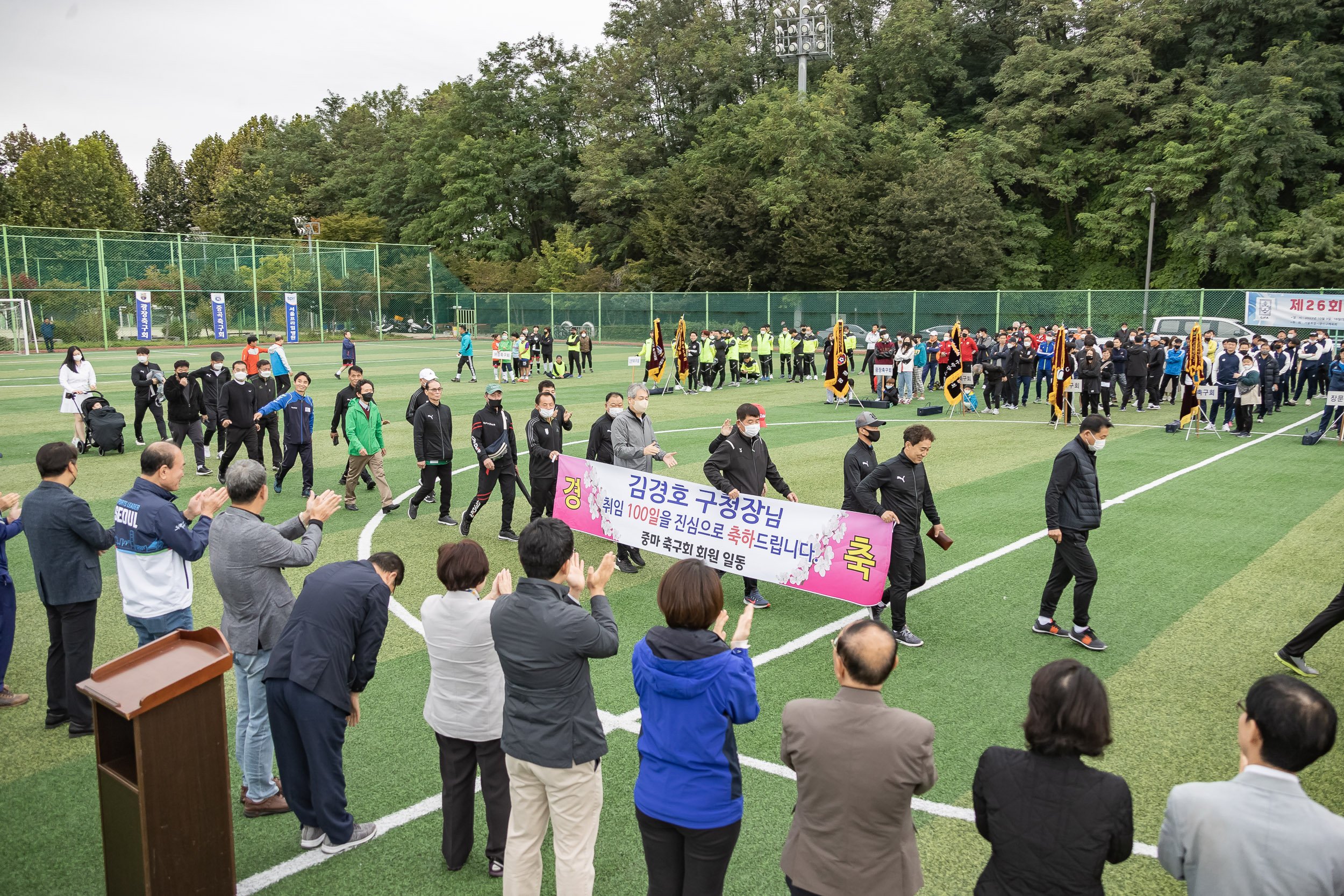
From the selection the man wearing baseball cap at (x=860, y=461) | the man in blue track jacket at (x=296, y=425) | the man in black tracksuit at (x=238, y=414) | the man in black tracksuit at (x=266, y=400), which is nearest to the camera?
the man wearing baseball cap at (x=860, y=461)

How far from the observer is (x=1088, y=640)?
316 inches

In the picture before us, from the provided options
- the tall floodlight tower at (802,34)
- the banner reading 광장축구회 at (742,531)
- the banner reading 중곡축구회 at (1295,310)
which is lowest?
the banner reading 광장축구회 at (742,531)

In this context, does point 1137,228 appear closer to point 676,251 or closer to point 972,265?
point 972,265

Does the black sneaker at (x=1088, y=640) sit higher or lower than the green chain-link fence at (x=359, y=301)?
lower

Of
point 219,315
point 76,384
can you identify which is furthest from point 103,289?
point 76,384

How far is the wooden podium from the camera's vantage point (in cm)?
391

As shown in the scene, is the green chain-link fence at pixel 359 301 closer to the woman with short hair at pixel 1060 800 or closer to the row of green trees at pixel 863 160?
the row of green trees at pixel 863 160

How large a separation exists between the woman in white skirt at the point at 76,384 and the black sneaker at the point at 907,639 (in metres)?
16.3

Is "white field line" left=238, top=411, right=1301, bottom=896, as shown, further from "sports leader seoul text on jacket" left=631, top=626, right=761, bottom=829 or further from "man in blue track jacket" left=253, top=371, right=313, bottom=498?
"man in blue track jacket" left=253, top=371, right=313, bottom=498

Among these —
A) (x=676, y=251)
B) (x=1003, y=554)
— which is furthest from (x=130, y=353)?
(x=1003, y=554)

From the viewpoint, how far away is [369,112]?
102 meters

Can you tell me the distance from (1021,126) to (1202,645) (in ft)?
174

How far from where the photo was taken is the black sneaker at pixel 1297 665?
289 inches

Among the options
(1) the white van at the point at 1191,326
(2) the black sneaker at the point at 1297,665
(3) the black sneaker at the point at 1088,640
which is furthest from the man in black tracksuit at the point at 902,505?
(1) the white van at the point at 1191,326
